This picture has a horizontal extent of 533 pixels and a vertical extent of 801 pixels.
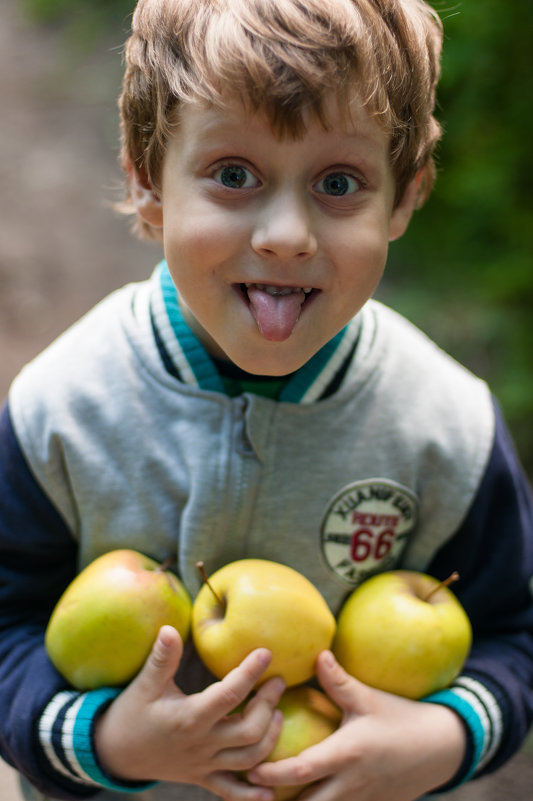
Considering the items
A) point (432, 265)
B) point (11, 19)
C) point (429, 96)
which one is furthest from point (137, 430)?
point (11, 19)

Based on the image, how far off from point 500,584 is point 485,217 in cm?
165

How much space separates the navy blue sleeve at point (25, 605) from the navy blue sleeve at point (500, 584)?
1.91 feet

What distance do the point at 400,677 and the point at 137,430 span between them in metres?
0.49

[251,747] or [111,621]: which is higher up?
[111,621]

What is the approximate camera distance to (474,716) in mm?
1221

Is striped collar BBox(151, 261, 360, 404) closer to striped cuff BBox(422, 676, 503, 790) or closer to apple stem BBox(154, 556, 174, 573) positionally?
apple stem BBox(154, 556, 174, 573)

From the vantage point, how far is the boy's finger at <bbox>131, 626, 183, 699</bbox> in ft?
3.58

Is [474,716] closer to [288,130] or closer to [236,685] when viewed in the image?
[236,685]

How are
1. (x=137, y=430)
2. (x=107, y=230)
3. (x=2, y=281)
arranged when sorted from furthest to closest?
(x=107, y=230), (x=2, y=281), (x=137, y=430)

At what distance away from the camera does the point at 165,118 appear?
3.50 feet

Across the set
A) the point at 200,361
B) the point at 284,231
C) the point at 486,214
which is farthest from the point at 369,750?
the point at 486,214

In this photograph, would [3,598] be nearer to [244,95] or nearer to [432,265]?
[244,95]

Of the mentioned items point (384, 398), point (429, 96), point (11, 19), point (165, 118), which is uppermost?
point (11, 19)

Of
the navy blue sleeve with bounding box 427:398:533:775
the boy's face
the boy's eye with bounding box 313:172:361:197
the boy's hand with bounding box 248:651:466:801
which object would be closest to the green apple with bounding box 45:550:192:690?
the boy's hand with bounding box 248:651:466:801
